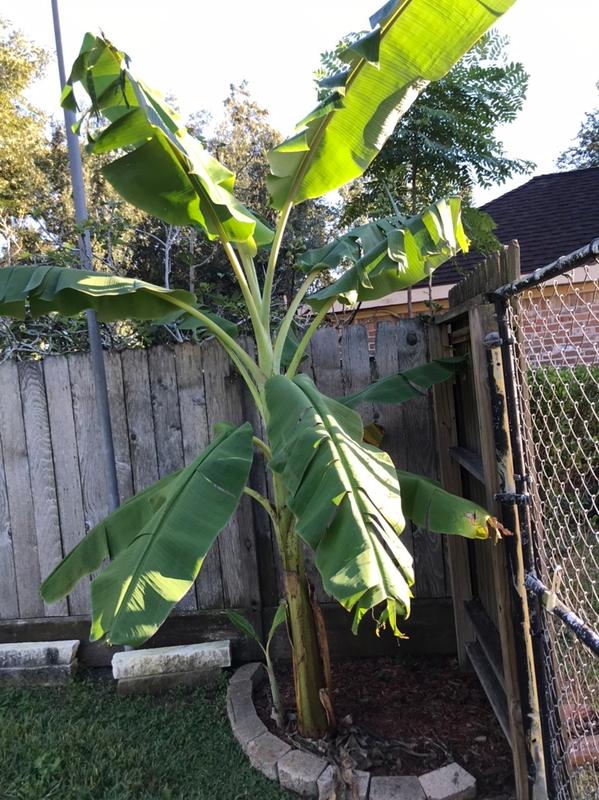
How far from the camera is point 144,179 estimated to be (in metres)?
2.78

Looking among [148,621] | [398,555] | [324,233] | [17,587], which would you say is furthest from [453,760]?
[324,233]

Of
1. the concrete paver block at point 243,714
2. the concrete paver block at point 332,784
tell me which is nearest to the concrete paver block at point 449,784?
the concrete paver block at point 332,784

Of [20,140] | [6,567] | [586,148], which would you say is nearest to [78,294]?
→ [6,567]

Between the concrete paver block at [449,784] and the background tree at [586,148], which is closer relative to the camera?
the concrete paver block at [449,784]

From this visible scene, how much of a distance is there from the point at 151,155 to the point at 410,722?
123 inches

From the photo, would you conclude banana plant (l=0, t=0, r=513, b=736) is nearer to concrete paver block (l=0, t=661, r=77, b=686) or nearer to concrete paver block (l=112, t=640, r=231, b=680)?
concrete paver block (l=112, t=640, r=231, b=680)

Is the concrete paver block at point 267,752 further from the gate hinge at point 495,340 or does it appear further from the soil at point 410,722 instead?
the gate hinge at point 495,340

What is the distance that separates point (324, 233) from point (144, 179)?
11.2 meters

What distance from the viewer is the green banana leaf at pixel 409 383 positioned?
3287 mm

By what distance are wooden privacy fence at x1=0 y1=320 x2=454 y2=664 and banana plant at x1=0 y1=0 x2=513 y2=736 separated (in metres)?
0.57

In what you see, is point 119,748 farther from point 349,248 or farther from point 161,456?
point 349,248

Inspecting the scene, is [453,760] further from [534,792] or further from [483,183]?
[483,183]

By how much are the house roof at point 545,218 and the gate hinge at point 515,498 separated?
6582 millimetres

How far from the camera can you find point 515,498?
90.3 inches
